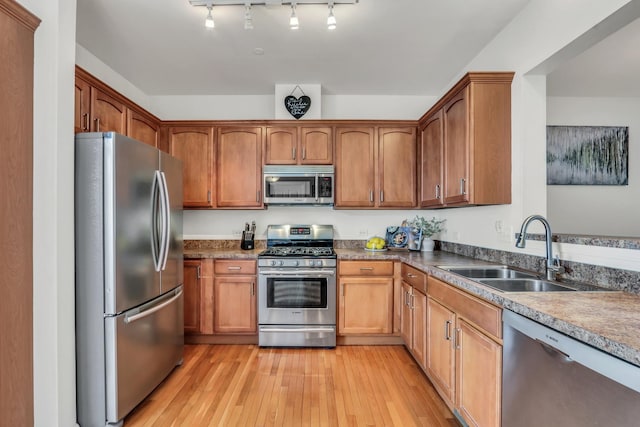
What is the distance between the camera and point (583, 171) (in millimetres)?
3254

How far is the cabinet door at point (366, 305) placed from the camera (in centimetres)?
305

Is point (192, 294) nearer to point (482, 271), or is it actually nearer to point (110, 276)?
point (110, 276)

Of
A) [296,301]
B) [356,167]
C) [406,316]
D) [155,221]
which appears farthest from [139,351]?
[356,167]

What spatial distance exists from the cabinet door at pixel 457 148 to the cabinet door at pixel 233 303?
2.05 metres

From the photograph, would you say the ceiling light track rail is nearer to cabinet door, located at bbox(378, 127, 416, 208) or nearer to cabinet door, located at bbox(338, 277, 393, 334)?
cabinet door, located at bbox(378, 127, 416, 208)

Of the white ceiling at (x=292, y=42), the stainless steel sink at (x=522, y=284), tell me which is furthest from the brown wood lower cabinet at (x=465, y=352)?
the white ceiling at (x=292, y=42)

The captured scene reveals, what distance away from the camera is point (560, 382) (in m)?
1.10

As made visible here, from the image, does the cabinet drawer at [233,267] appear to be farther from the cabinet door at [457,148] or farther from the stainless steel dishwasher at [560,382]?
the stainless steel dishwasher at [560,382]

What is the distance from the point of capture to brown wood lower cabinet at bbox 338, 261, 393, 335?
120 inches

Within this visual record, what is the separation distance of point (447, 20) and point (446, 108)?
0.65 meters

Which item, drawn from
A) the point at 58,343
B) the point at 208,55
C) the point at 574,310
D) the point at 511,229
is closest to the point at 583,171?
the point at 511,229

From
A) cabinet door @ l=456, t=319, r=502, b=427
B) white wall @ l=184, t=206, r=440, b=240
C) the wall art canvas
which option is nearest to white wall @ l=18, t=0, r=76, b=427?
white wall @ l=184, t=206, r=440, b=240

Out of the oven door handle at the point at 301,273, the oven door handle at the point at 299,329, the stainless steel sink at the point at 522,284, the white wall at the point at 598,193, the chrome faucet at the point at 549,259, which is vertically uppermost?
the white wall at the point at 598,193

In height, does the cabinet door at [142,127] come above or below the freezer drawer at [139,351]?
above
